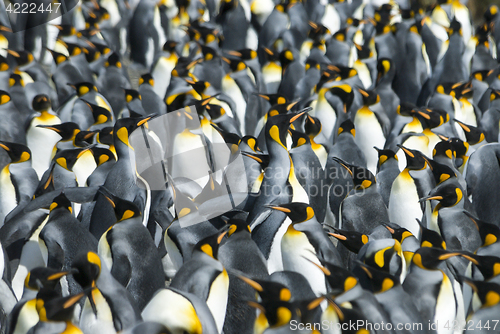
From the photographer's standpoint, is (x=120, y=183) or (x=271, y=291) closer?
(x=271, y=291)

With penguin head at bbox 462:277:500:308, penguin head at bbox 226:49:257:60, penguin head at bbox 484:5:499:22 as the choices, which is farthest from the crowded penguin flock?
penguin head at bbox 484:5:499:22

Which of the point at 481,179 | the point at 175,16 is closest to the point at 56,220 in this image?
the point at 481,179

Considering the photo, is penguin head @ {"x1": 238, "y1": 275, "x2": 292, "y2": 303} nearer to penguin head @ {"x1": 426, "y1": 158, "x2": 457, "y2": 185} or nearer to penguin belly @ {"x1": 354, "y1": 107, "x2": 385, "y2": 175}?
penguin head @ {"x1": 426, "y1": 158, "x2": 457, "y2": 185}

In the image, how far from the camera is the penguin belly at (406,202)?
383 centimetres

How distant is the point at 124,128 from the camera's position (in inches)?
153

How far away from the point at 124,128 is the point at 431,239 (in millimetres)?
2161

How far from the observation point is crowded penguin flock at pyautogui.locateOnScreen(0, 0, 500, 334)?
8.29 ft

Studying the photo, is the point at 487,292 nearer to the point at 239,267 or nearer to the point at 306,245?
the point at 306,245

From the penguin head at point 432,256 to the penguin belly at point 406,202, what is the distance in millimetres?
1104

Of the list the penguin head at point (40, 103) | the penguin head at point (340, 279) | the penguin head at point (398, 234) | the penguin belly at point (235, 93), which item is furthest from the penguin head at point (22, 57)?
the penguin head at point (340, 279)

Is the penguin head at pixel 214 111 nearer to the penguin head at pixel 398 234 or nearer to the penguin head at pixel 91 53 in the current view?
the penguin head at pixel 398 234

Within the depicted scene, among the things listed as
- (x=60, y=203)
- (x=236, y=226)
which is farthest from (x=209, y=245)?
(x=60, y=203)

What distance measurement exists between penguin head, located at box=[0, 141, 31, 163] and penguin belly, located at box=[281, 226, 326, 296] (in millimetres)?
2203

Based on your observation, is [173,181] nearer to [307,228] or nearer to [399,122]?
[307,228]
